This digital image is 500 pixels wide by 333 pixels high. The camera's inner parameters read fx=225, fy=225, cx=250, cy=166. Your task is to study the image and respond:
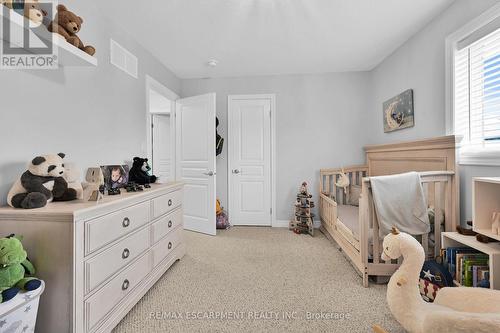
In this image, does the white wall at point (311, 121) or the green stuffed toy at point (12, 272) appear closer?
the green stuffed toy at point (12, 272)

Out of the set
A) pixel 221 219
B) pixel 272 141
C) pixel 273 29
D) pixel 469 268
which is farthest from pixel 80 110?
pixel 469 268

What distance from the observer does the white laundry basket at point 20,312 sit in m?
0.91

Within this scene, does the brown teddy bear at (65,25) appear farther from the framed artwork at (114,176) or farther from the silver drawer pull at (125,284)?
the silver drawer pull at (125,284)

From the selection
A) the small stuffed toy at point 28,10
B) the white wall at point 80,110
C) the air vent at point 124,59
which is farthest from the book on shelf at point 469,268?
the air vent at point 124,59

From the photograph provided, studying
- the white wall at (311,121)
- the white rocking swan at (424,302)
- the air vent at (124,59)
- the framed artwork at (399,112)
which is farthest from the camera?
the white wall at (311,121)

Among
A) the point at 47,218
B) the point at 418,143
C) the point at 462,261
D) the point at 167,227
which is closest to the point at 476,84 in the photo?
the point at 418,143

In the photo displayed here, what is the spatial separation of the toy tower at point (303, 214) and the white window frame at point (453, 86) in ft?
5.86

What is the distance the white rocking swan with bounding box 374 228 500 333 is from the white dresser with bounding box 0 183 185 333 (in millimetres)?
1578

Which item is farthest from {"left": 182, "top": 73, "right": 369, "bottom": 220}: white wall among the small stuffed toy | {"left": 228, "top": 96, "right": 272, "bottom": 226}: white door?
the small stuffed toy

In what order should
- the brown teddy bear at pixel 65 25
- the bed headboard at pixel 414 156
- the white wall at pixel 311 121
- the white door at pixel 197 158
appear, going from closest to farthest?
the brown teddy bear at pixel 65 25 < the bed headboard at pixel 414 156 < the white door at pixel 197 158 < the white wall at pixel 311 121

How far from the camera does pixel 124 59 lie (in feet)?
7.55

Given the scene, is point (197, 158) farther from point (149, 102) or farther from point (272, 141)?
point (272, 141)

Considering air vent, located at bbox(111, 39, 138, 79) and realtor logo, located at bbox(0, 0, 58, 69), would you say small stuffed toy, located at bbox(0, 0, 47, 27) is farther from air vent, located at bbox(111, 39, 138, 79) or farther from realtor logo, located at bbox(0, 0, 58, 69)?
air vent, located at bbox(111, 39, 138, 79)

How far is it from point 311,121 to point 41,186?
10.9 ft
